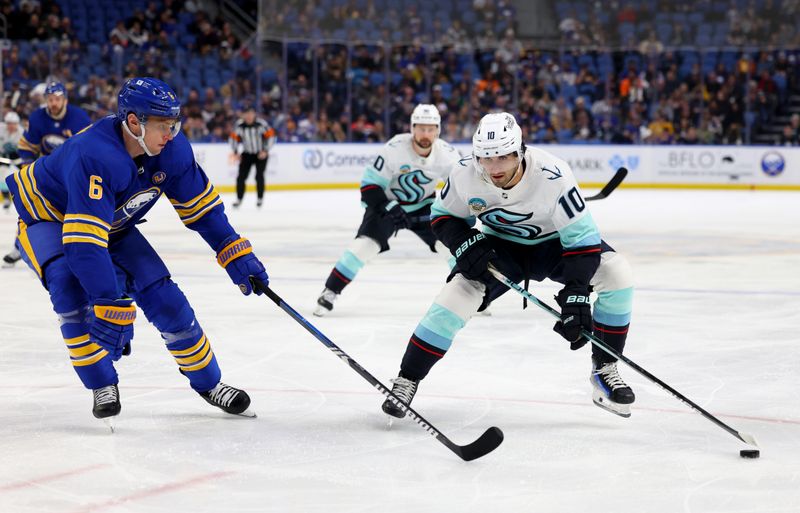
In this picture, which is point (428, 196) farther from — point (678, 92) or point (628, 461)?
point (678, 92)

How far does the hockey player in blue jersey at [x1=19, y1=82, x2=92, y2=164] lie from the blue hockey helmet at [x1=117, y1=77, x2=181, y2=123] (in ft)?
13.7

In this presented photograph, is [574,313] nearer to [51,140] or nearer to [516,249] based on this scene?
[516,249]

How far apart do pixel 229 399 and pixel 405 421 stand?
1.91ft

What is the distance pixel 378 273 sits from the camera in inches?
291

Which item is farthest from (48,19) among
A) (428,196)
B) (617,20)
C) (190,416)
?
(190,416)

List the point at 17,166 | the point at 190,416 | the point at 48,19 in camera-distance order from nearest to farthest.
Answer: the point at 190,416 < the point at 17,166 < the point at 48,19

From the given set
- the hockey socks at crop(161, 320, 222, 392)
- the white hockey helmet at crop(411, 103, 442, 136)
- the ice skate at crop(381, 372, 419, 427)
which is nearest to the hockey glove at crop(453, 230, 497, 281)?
the ice skate at crop(381, 372, 419, 427)

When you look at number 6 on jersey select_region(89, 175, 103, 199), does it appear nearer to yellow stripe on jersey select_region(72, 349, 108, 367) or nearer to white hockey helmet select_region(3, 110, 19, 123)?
yellow stripe on jersey select_region(72, 349, 108, 367)

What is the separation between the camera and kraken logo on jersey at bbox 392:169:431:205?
5.85 meters

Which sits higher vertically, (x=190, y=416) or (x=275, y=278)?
(x=190, y=416)

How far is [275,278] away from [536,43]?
37.3 ft

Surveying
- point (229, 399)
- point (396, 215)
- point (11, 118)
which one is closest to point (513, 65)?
point (11, 118)

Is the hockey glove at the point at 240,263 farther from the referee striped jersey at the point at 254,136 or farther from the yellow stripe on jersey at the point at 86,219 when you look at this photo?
the referee striped jersey at the point at 254,136

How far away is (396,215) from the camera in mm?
5828
